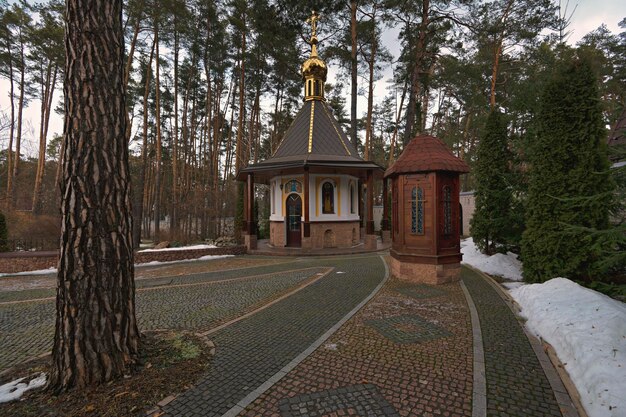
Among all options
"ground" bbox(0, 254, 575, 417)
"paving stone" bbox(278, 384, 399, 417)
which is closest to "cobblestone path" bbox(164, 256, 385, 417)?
"ground" bbox(0, 254, 575, 417)

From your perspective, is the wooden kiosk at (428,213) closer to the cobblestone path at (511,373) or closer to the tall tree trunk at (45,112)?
the cobblestone path at (511,373)

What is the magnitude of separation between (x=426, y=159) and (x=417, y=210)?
58.9 inches

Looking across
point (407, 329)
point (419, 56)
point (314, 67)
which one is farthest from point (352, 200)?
point (407, 329)

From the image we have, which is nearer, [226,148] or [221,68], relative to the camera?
[221,68]

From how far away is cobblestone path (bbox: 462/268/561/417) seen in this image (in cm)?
299

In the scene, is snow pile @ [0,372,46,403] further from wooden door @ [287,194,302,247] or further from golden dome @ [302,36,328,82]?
golden dome @ [302,36,328,82]

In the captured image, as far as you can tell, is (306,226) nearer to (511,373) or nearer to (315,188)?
(315,188)

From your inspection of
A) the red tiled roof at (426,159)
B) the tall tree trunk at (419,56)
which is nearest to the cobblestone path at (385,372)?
the red tiled roof at (426,159)

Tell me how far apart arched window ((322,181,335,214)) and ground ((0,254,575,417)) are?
7487 mm

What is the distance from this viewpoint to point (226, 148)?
96.1ft

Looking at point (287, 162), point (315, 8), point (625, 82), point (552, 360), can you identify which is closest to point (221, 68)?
point (315, 8)

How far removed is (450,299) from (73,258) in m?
7.06

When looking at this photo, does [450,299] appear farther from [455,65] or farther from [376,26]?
[376,26]

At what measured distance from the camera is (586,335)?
3984 millimetres
